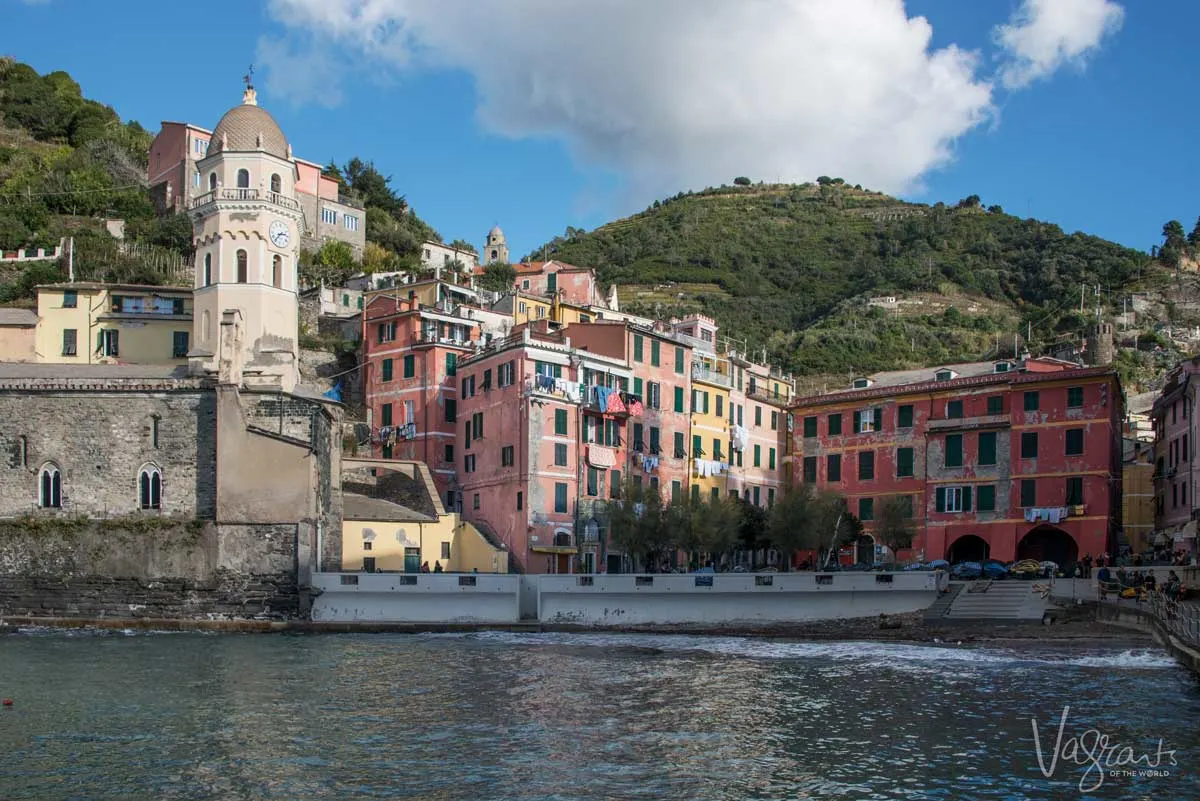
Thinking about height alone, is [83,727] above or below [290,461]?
below

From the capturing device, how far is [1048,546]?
5931 cm

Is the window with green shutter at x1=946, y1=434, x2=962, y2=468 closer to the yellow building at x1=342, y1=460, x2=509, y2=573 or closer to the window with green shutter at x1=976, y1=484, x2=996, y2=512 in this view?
the window with green shutter at x1=976, y1=484, x2=996, y2=512

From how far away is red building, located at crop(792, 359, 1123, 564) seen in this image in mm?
56938

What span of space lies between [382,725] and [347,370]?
45934mm

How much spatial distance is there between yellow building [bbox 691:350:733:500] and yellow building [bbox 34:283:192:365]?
24946 mm

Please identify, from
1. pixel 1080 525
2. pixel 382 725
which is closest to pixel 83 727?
pixel 382 725

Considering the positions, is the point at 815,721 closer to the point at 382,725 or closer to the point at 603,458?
the point at 382,725

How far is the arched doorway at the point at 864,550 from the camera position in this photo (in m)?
63.5

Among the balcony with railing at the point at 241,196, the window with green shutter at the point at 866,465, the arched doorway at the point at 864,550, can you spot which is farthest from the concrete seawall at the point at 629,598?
the balcony with railing at the point at 241,196

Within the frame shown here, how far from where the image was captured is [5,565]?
48188 mm

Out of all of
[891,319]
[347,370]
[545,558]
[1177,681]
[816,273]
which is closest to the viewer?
[1177,681]

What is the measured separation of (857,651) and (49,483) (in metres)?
30.7

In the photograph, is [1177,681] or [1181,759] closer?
[1181,759]

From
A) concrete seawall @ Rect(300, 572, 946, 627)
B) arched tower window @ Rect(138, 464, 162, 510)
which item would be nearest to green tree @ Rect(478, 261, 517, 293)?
arched tower window @ Rect(138, 464, 162, 510)
